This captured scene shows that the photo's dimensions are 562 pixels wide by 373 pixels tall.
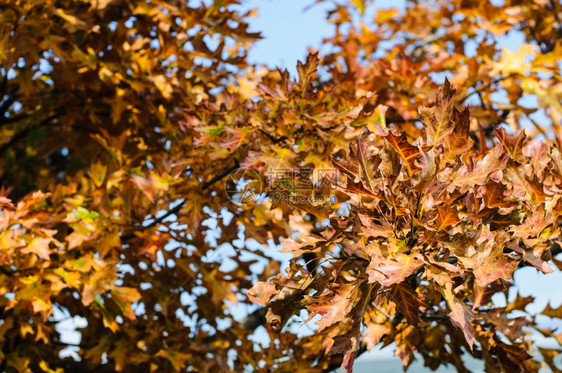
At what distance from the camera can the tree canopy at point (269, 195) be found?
1350 mm

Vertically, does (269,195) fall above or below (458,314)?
above

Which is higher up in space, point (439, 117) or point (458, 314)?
point (439, 117)

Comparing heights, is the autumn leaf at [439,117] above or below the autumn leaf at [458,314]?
above

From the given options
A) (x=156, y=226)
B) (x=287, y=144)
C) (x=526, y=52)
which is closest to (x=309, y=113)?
(x=287, y=144)

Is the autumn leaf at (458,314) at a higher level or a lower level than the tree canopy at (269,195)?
lower

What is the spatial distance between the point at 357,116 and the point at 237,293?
1284mm

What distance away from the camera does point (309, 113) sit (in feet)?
6.28

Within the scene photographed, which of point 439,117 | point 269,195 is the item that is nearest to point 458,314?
point 439,117

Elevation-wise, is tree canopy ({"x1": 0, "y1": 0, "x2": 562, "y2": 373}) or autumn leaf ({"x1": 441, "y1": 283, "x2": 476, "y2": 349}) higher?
tree canopy ({"x1": 0, "y1": 0, "x2": 562, "y2": 373})

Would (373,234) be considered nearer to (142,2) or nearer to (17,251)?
(17,251)

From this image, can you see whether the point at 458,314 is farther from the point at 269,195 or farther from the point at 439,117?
the point at 269,195

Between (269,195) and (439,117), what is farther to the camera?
(269,195)

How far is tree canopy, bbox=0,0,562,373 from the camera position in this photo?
1.35 metres

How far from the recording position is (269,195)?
83.3 inches
